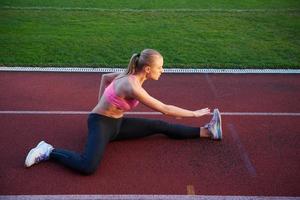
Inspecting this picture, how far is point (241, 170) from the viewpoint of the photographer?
5.57 meters

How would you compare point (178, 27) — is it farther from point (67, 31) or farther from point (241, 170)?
point (241, 170)

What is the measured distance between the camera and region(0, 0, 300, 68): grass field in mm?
9648

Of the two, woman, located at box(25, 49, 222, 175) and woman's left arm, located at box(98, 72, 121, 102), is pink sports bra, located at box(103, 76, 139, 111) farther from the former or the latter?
woman's left arm, located at box(98, 72, 121, 102)

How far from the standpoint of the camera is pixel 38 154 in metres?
5.55

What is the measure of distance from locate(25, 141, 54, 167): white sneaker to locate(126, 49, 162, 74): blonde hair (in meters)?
1.32

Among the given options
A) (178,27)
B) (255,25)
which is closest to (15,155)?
(178,27)

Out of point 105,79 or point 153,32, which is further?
point 153,32

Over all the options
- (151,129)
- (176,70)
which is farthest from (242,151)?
(176,70)

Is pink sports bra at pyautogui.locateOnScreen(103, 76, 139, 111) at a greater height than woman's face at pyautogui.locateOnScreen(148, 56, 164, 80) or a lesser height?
lesser

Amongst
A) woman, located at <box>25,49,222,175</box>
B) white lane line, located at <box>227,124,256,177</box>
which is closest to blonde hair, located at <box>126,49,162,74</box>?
woman, located at <box>25,49,222,175</box>

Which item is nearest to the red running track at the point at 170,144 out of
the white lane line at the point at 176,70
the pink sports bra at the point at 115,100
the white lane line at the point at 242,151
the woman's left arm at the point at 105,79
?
the white lane line at the point at 242,151

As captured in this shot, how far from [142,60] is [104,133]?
3.21ft

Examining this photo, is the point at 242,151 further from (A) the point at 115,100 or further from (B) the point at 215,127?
(A) the point at 115,100

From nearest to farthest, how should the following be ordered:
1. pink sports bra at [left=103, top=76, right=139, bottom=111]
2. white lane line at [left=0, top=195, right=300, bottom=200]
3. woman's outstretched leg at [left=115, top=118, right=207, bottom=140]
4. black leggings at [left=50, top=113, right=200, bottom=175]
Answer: white lane line at [left=0, top=195, right=300, bottom=200] < black leggings at [left=50, top=113, right=200, bottom=175] < pink sports bra at [left=103, top=76, right=139, bottom=111] < woman's outstretched leg at [left=115, top=118, right=207, bottom=140]
